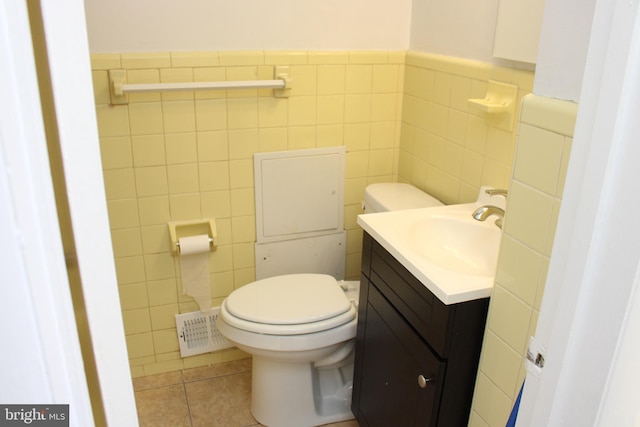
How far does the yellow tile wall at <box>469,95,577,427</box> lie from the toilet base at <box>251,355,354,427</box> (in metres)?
0.82

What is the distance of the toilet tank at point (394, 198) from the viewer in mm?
1912

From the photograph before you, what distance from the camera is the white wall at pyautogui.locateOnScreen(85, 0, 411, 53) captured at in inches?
69.4

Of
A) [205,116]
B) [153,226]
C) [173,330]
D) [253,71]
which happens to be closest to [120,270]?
[153,226]

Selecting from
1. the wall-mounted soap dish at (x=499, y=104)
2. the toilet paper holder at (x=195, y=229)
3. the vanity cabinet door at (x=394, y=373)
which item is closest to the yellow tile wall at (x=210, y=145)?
the toilet paper holder at (x=195, y=229)

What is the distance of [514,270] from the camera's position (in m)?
1.12

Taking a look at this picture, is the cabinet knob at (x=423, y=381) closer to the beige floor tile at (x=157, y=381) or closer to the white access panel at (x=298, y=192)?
the white access panel at (x=298, y=192)

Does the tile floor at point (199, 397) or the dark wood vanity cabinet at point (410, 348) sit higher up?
the dark wood vanity cabinet at point (410, 348)

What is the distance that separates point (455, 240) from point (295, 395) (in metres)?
0.83

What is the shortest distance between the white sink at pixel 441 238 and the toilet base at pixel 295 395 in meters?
0.66

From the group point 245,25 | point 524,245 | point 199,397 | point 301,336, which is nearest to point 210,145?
point 245,25

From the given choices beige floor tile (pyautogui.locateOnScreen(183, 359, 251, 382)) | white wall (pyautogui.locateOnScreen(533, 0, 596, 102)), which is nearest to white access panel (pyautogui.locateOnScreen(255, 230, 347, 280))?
beige floor tile (pyautogui.locateOnScreen(183, 359, 251, 382))

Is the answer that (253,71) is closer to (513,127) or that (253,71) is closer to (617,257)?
(513,127)

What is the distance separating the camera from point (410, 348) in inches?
56.1

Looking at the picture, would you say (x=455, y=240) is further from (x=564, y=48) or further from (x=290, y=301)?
(x=564, y=48)
